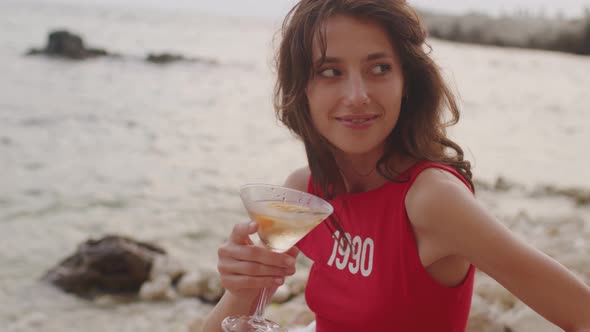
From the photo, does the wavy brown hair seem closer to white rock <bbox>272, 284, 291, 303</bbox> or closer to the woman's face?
the woman's face

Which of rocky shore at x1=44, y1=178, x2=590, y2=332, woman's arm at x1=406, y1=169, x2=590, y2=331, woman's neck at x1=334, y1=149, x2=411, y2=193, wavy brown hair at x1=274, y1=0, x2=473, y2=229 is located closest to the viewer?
woman's arm at x1=406, y1=169, x2=590, y2=331

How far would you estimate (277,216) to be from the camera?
68.2 inches

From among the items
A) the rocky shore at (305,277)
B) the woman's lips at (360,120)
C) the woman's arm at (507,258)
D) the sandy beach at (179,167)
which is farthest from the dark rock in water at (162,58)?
the woman's arm at (507,258)

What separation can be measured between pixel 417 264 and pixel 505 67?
23196 millimetres

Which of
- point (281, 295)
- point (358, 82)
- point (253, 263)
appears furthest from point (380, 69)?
point (281, 295)

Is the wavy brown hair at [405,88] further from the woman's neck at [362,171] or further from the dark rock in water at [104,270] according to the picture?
the dark rock in water at [104,270]

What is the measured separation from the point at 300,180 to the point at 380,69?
69 cm

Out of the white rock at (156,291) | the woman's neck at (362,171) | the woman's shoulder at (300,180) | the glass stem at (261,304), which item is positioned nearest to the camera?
the glass stem at (261,304)

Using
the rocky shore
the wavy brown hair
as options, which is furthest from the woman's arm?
the rocky shore

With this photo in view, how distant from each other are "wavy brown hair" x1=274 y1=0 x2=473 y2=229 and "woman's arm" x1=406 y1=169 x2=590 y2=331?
0.32 m

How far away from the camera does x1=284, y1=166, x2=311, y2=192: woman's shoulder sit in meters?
2.53

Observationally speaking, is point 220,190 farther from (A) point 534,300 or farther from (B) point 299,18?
(A) point 534,300

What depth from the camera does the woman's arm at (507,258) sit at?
1656 mm

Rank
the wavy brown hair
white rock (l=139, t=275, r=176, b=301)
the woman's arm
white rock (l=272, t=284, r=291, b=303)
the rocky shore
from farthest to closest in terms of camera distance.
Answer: white rock (l=139, t=275, r=176, b=301), white rock (l=272, t=284, r=291, b=303), the rocky shore, the wavy brown hair, the woman's arm
